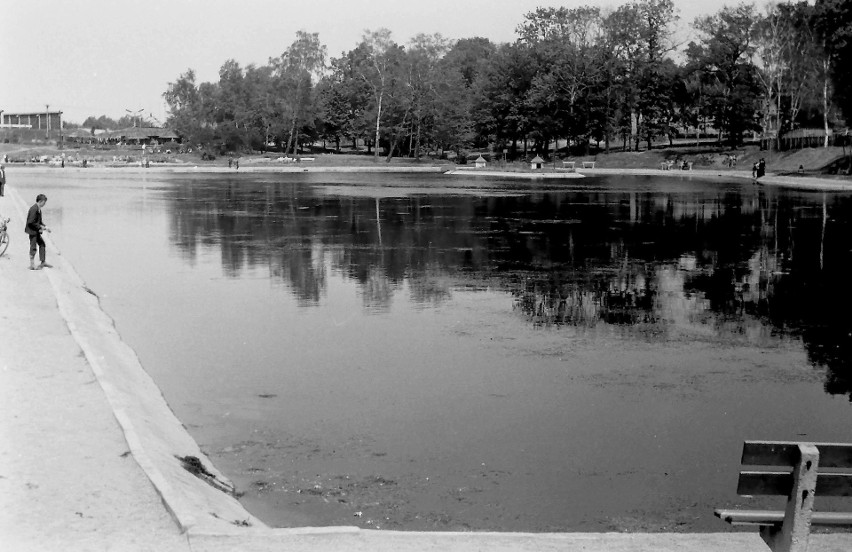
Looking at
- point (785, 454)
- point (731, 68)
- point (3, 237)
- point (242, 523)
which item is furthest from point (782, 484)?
point (731, 68)

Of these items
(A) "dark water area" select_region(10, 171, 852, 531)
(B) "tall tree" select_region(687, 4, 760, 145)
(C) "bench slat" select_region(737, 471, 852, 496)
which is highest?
(B) "tall tree" select_region(687, 4, 760, 145)

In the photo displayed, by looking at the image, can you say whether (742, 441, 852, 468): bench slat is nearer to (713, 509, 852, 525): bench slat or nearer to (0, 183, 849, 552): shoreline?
(713, 509, 852, 525): bench slat

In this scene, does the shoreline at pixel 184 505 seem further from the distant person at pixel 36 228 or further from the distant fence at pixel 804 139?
the distant fence at pixel 804 139

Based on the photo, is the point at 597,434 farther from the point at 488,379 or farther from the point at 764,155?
the point at 764,155

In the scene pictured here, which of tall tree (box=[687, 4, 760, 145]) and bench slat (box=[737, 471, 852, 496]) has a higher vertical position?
tall tree (box=[687, 4, 760, 145])

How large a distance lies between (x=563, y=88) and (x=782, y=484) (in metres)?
104

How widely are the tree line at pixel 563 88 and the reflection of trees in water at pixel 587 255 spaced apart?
30699 millimetres

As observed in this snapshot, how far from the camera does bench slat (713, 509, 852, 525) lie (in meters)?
6.75

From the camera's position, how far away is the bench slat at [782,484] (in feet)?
21.2

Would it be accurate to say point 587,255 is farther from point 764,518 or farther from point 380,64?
point 380,64

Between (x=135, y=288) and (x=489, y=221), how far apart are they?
18976mm

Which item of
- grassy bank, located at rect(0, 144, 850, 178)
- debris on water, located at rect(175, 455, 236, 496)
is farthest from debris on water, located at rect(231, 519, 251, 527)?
grassy bank, located at rect(0, 144, 850, 178)

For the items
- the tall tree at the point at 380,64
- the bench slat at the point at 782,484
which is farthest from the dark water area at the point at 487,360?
the tall tree at the point at 380,64

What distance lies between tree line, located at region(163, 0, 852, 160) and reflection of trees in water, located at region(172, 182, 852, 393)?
30.7 metres
